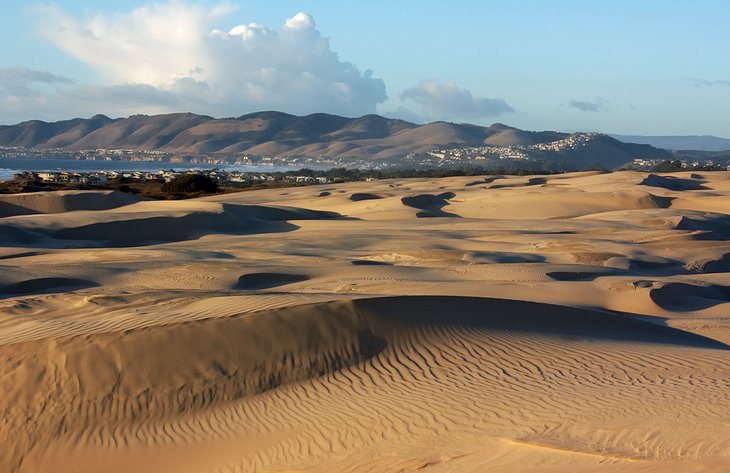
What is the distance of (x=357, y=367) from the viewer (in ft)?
31.5

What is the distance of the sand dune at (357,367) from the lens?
7.15 metres

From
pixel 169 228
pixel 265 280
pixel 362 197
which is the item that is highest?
pixel 265 280

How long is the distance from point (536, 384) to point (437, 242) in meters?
12.9

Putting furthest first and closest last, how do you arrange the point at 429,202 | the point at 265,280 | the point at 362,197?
the point at 362,197, the point at 429,202, the point at 265,280

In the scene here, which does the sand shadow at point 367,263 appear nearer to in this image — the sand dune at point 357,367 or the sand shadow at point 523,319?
the sand dune at point 357,367

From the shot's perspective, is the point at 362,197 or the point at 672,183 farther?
the point at 672,183

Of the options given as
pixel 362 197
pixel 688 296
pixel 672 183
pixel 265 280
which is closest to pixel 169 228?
pixel 265 280

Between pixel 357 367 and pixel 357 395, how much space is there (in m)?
0.95

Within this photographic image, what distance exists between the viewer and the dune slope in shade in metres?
7.03

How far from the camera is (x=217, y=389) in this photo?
893cm

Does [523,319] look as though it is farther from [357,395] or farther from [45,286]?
[45,286]

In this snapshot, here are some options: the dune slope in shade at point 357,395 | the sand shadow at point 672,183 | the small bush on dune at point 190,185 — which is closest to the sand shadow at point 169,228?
the dune slope in shade at point 357,395

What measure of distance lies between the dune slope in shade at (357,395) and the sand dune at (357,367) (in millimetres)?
25

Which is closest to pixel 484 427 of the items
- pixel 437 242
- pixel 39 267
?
pixel 39 267
